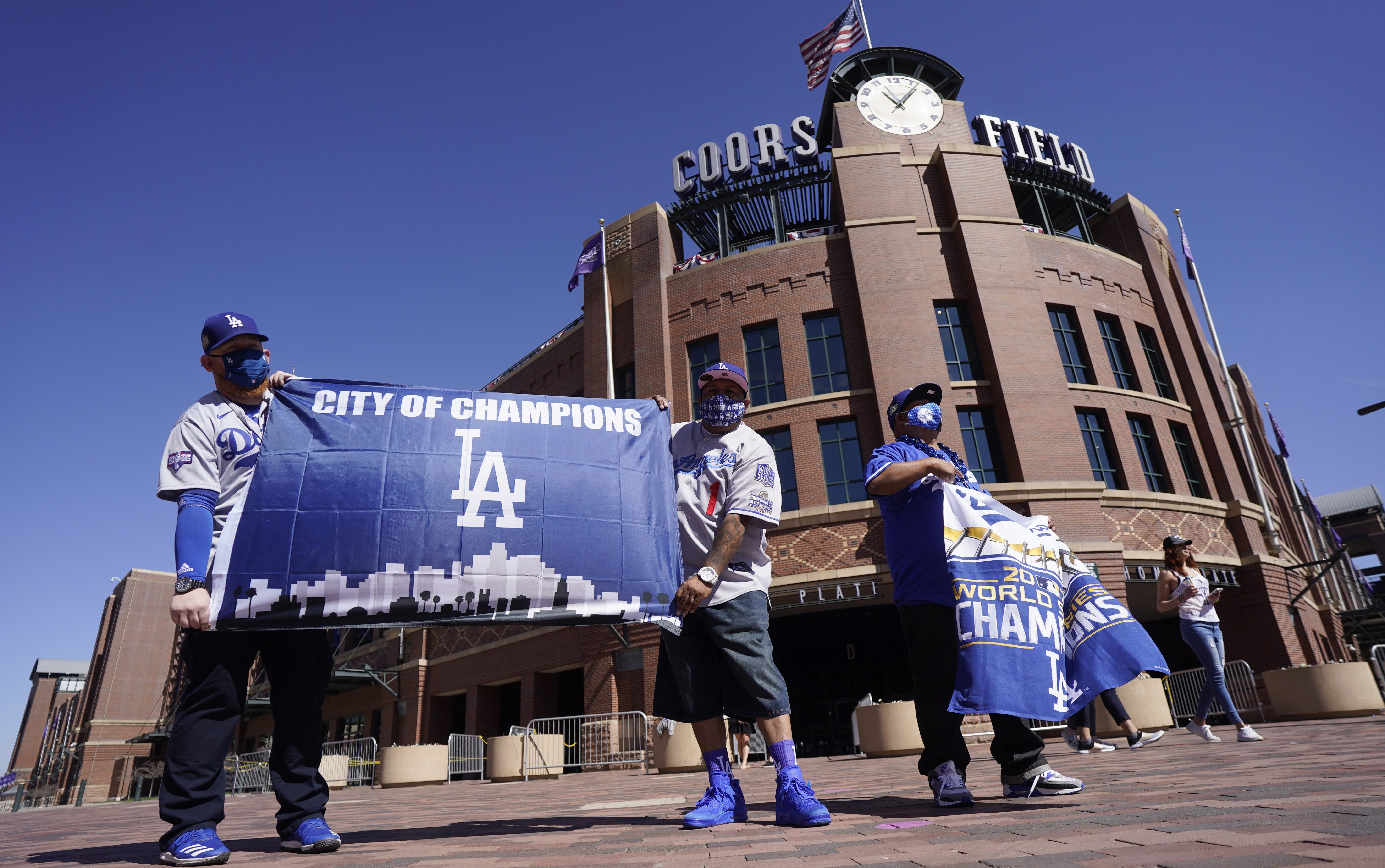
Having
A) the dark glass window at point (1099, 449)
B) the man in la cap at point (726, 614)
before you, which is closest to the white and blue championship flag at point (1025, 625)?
the man in la cap at point (726, 614)

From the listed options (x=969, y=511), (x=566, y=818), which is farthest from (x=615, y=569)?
(x=969, y=511)

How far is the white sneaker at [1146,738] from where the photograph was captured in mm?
7395

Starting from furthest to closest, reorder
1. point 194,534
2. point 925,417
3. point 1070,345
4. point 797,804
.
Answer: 1. point 1070,345
2. point 925,417
3. point 194,534
4. point 797,804

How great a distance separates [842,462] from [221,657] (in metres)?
16.8

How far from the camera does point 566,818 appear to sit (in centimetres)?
441

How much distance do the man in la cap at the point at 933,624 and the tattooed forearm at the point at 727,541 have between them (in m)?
0.64

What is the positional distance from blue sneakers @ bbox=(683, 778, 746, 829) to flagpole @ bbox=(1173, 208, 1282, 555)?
75.2ft

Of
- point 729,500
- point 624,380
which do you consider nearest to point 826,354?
point 624,380

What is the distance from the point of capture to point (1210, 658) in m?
7.57

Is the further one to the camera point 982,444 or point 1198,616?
point 982,444

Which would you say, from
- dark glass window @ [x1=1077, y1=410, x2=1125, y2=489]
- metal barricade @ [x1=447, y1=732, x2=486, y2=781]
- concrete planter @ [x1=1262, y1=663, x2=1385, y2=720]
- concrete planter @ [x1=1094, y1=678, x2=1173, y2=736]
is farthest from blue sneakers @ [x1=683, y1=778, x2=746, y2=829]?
dark glass window @ [x1=1077, y1=410, x2=1125, y2=489]

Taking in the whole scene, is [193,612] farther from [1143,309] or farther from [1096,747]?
[1143,309]

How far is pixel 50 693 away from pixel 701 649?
11328 centimetres

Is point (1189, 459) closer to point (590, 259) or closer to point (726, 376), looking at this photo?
point (590, 259)
